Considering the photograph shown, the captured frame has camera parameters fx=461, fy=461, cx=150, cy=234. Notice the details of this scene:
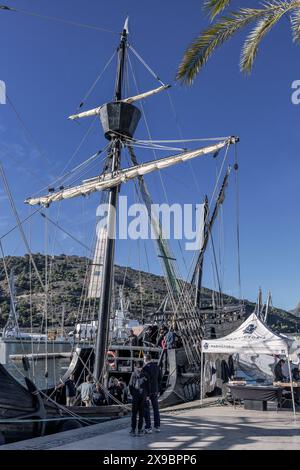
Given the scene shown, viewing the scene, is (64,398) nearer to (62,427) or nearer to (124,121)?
(62,427)

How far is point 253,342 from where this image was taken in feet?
43.8

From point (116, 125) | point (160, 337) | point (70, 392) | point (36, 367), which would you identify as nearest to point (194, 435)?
point (70, 392)

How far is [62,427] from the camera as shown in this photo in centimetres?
1117

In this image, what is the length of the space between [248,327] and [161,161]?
29.5 ft

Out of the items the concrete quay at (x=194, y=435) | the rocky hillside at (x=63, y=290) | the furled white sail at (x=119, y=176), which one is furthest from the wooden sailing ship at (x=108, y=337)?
the rocky hillside at (x=63, y=290)

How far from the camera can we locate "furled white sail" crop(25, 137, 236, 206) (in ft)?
60.0

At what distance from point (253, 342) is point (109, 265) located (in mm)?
5493

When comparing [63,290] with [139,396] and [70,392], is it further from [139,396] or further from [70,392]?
[139,396]

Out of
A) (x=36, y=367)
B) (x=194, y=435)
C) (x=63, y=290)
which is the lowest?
(x=36, y=367)

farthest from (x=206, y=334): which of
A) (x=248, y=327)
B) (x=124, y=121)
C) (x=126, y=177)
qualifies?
(x=124, y=121)

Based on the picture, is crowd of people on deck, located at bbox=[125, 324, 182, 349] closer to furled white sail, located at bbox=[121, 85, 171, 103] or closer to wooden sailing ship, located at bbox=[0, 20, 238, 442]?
wooden sailing ship, located at bbox=[0, 20, 238, 442]

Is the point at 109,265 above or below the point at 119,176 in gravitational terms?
below

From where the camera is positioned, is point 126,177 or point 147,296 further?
point 147,296

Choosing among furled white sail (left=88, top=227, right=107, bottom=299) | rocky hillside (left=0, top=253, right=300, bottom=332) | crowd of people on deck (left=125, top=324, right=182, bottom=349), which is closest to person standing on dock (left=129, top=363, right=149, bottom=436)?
crowd of people on deck (left=125, top=324, right=182, bottom=349)
